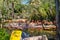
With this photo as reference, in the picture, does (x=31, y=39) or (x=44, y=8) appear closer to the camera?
(x=31, y=39)

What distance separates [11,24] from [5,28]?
0.14m

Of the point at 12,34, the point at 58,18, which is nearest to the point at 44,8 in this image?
the point at 58,18

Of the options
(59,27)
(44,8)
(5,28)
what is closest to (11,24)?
(5,28)

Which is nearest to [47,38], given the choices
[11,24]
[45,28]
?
[45,28]

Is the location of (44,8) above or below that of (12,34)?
above

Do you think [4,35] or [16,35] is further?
[4,35]

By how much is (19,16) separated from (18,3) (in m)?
0.27

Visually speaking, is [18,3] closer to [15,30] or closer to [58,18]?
[15,30]

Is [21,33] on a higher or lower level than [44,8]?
lower

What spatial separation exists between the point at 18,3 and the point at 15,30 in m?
0.54

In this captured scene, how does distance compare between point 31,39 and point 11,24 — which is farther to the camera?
point 11,24

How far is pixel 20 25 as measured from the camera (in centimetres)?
446

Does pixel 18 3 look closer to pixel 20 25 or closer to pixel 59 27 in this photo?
pixel 20 25

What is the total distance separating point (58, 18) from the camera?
Result: 4.07m
